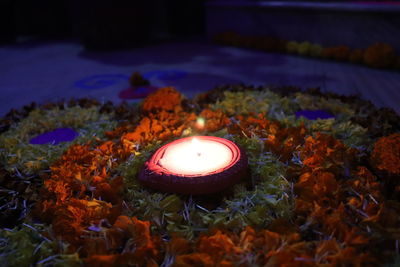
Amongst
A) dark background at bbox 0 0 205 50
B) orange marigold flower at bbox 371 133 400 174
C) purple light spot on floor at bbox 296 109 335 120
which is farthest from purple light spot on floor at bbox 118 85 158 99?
dark background at bbox 0 0 205 50

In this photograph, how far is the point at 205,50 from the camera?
754cm

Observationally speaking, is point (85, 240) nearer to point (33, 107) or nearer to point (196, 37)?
point (33, 107)

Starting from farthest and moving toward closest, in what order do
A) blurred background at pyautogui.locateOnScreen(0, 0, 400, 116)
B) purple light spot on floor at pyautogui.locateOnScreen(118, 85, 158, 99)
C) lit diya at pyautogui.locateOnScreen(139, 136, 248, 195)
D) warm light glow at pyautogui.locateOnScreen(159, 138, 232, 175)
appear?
blurred background at pyautogui.locateOnScreen(0, 0, 400, 116), purple light spot on floor at pyautogui.locateOnScreen(118, 85, 158, 99), warm light glow at pyautogui.locateOnScreen(159, 138, 232, 175), lit diya at pyautogui.locateOnScreen(139, 136, 248, 195)

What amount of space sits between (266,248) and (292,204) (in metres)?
0.38

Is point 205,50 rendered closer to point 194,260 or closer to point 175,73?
point 175,73

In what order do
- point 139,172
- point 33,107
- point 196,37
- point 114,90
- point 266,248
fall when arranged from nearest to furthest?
1. point 266,248
2. point 139,172
3. point 33,107
4. point 114,90
5. point 196,37

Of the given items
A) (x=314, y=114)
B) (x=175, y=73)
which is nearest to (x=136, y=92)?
(x=175, y=73)

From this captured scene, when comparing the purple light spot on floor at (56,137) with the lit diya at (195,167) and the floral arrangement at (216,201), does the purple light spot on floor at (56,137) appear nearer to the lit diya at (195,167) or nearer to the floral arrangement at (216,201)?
the floral arrangement at (216,201)

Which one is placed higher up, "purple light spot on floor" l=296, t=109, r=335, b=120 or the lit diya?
the lit diya

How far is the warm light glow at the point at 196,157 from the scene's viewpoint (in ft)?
5.97

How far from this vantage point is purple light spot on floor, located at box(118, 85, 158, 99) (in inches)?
168

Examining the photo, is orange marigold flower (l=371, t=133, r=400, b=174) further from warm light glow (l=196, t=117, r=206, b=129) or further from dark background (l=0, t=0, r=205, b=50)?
dark background (l=0, t=0, r=205, b=50)

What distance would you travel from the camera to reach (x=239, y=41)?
7.66 metres

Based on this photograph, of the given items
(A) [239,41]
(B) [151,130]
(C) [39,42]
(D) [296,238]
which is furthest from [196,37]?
(D) [296,238]
